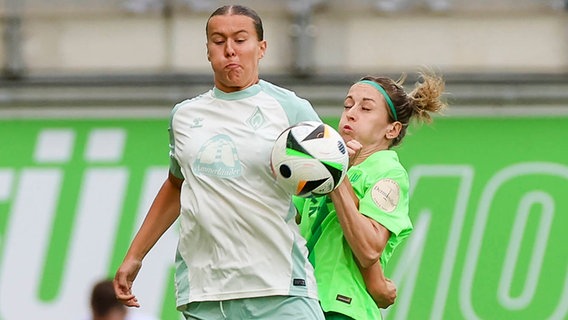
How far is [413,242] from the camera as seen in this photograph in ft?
39.9

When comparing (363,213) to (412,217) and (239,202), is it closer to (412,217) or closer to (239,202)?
(239,202)

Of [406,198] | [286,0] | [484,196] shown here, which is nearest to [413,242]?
[484,196]

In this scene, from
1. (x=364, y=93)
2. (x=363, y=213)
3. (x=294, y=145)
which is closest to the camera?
(x=294, y=145)

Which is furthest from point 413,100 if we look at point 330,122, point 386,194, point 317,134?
point 330,122

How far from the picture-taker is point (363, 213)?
6629 mm

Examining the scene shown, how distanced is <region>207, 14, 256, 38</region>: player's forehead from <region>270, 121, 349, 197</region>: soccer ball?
0.43m

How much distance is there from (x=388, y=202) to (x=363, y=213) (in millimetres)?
118

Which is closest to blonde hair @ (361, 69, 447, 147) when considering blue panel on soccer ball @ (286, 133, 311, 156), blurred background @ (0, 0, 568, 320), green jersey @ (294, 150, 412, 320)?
green jersey @ (294, 150, 412, 320)

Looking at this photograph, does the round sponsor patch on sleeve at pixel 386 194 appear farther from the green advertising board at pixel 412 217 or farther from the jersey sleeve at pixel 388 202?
the green advertising board at pixel 412 217

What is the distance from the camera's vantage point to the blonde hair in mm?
6938

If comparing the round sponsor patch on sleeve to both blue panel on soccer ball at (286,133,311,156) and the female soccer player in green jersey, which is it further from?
blue panel on soccer ball at (286,133,311,156)

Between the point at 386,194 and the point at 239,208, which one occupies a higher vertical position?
the point at 386,194

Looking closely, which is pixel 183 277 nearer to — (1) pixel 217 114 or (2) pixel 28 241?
(1) pixel 217 114

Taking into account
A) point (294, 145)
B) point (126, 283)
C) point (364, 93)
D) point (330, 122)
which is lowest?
point (126, 283)
